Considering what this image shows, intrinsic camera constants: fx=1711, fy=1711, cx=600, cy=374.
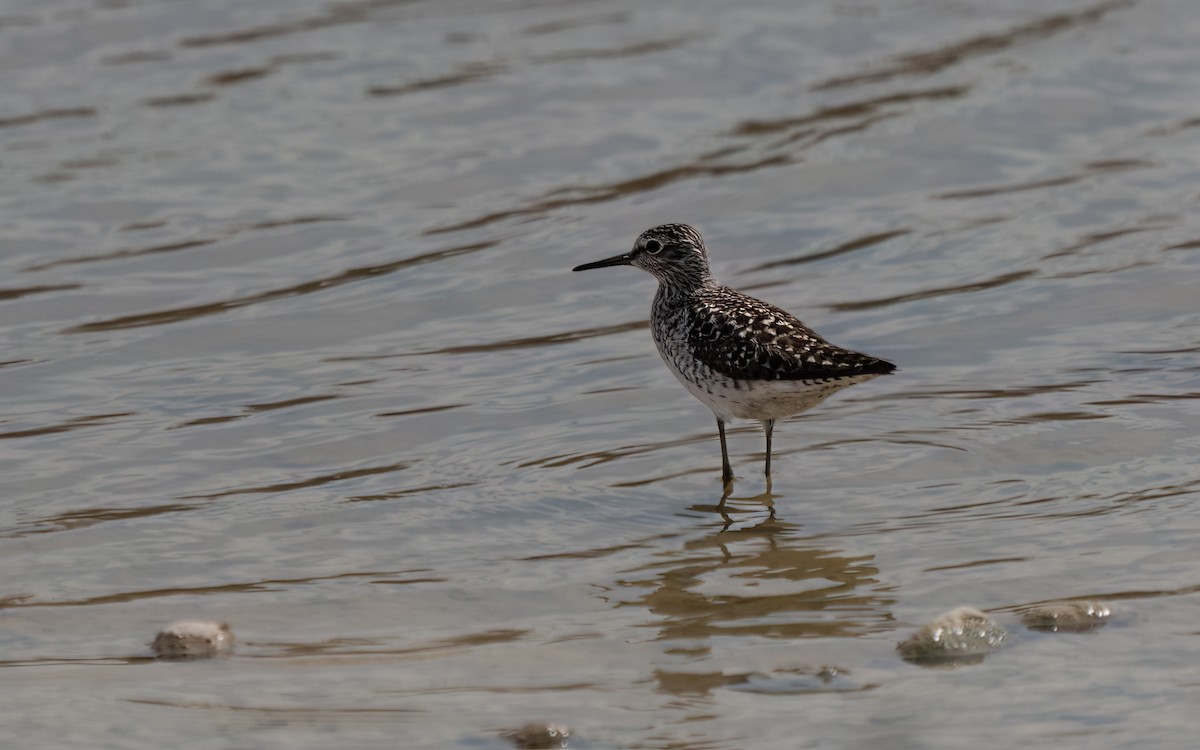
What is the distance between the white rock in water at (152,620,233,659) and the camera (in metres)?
6.79

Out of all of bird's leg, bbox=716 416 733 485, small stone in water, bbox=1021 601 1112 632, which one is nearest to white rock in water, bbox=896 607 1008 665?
small stone in water, bbox=1021 601 1112 632

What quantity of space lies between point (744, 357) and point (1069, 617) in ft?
8.36

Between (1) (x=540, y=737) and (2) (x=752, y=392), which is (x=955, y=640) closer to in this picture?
(1) (x=540, y=737)

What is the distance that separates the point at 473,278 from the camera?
12.7 m

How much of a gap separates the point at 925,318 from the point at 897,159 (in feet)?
12.0

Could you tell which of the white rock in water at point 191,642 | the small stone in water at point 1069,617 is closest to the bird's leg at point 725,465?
the small stone in water at point 1069,617

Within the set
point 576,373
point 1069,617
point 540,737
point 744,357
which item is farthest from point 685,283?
point 540,737

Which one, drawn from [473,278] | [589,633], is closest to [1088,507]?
[589,633]

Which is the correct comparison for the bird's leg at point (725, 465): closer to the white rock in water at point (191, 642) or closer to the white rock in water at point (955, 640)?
the white rock in water at point (955, 640)

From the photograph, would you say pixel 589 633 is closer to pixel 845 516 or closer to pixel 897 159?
pixel 845 516

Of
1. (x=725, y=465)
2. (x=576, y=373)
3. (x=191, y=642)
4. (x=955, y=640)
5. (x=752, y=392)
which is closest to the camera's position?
(x=955, y=640)

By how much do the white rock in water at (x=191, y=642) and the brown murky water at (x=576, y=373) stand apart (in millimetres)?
85

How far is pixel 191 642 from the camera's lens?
6.80 meters

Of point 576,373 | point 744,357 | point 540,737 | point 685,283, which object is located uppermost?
point 685,283
